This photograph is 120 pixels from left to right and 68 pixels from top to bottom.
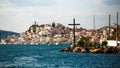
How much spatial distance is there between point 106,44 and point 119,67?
177 ft

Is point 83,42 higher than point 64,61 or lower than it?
higher

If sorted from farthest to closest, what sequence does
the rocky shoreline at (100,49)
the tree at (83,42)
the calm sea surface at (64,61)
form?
the tree at (83,42) → the rocky shoreline at (100,49) → the calm sea surface at (64,61)

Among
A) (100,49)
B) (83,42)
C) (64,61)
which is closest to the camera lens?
(64,61)

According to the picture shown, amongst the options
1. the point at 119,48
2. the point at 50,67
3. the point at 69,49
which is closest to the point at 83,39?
the point at 69,49

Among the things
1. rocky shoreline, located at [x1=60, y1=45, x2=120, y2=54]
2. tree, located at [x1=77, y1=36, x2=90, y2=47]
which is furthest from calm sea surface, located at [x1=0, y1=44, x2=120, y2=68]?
tree, located at [x1=77, y1=36, x2=90, y2=47]

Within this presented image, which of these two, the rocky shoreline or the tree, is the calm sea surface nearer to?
the rocky shoreline

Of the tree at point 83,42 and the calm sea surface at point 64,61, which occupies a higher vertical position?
the tree at point 83,42

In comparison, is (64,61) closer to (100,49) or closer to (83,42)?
(100,49)

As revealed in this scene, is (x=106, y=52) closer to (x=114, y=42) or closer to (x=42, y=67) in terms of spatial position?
(x=114, y=42)

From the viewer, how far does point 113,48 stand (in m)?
99.8

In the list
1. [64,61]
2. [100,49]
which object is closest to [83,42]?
[100,49]

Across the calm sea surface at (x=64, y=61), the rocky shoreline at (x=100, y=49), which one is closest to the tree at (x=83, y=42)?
the rocky shoreline at (x=100, y=49)

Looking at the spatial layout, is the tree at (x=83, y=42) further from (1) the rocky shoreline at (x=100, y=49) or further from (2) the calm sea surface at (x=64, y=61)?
(2) the calm sea surface at (x=64, y=61)

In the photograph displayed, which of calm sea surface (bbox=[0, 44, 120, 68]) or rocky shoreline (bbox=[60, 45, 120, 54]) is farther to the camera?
rocky shoreline (bbox=[60, 45, 120, 54])
